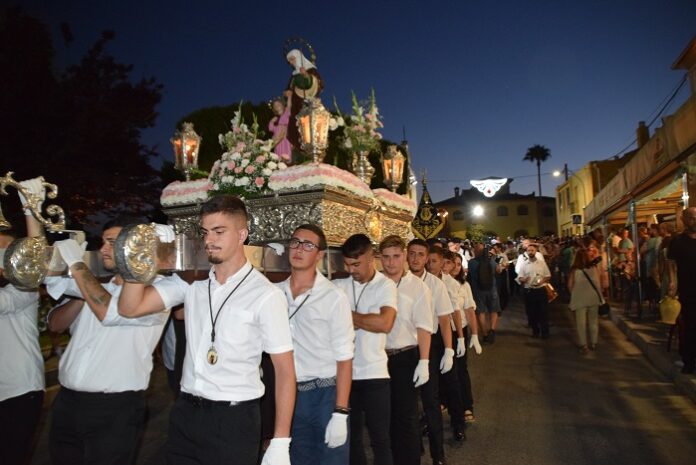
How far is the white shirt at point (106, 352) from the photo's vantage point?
9.55 feet

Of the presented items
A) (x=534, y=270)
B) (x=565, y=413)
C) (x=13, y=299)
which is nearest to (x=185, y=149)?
(x=13, y=299)

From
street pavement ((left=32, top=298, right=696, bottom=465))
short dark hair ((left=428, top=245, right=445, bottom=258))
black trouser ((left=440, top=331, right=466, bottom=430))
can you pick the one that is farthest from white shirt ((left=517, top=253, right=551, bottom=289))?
black trouser ((left=440, top=331, right=466, bottom=430))

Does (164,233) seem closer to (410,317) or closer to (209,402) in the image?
(209,402)

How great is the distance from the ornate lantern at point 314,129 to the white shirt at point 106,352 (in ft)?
9.77

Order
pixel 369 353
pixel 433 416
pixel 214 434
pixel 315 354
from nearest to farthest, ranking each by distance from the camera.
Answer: pixel 214 434 → pixel 315 354 → pixel 369 353 → pixel 433 416

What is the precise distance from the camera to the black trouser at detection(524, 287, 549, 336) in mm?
11492

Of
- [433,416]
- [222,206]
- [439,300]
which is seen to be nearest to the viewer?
[222,206]

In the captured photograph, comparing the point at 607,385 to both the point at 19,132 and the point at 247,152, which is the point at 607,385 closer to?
the point at 247,152

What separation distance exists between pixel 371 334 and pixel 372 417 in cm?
59

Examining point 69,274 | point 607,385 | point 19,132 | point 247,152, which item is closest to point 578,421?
point 607,385

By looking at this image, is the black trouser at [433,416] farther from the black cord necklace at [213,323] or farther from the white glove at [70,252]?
the white glove at [70,252]

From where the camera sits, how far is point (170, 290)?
2723mm

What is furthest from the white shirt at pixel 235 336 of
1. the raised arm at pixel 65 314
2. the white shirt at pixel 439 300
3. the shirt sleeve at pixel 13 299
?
the white shirt at pixel 439 300

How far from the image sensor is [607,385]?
7.63 meters
